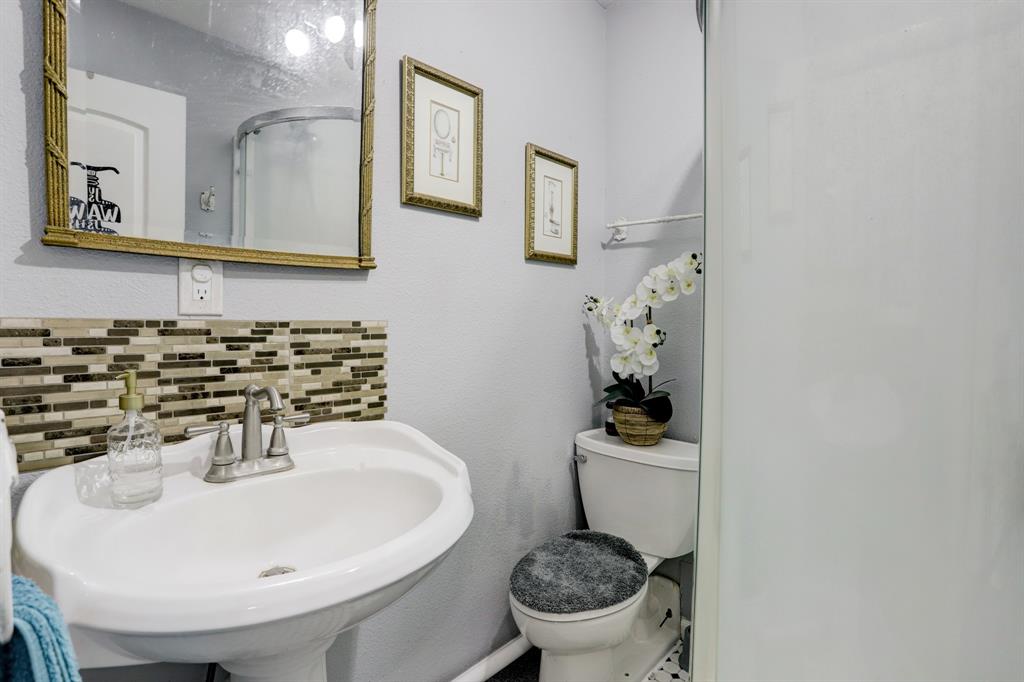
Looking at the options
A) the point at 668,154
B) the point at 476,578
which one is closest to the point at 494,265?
the point at 668,154

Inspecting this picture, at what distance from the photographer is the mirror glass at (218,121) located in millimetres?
849

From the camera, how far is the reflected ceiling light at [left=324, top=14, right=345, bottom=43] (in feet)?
3.64

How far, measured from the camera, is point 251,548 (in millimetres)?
902

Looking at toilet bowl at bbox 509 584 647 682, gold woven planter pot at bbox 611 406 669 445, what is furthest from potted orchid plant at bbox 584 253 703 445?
toilet bowl at bbox 509 584 647 682

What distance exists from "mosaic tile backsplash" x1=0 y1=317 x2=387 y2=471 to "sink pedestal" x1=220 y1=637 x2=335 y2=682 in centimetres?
42

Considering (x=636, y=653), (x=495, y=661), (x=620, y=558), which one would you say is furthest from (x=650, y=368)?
(x=495, y=661)

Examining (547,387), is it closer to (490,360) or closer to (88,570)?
(490,360)

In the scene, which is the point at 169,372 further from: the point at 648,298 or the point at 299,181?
the point at 648,298

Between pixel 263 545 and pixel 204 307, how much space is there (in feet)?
1.50

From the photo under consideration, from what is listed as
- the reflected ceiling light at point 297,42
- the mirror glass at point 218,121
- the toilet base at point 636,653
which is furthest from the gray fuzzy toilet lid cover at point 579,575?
the reflected ceiling light at point 297,42

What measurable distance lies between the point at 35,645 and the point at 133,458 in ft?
1.85

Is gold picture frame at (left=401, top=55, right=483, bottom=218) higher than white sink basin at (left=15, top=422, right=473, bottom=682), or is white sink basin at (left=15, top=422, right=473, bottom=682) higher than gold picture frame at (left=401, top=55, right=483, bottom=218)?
gold picture frame at (left=401, top=55, right=483, bottom=218)

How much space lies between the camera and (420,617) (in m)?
1.32

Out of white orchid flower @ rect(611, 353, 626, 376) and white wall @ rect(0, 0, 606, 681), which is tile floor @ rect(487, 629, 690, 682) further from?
white orchid flower @ rect(611, 353, 626, 376)
